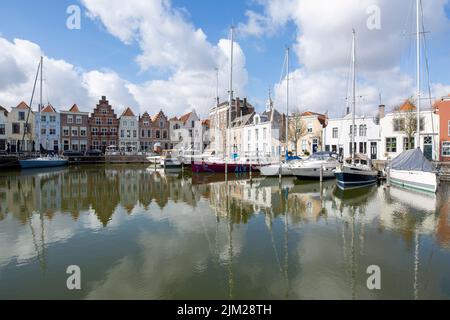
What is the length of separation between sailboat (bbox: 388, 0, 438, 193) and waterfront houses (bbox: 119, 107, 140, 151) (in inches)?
2249

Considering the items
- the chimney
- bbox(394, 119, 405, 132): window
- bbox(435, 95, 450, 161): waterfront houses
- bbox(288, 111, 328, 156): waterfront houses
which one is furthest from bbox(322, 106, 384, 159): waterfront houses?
bbox(435, 95, 450, 161): waterfront houses

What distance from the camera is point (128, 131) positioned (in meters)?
68.5

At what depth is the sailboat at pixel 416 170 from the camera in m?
20.0

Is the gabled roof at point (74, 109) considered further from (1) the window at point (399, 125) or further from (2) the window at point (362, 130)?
(1) the window at point (399, 125)

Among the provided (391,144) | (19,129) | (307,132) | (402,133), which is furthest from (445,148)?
(19,129)

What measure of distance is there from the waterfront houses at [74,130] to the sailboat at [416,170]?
2379 inches

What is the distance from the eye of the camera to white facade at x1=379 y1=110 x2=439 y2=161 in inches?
1357

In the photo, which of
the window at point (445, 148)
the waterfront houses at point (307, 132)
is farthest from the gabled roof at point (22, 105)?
the window at point (445, 148)

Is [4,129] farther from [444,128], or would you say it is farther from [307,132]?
[444,128]

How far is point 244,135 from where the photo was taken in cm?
5678

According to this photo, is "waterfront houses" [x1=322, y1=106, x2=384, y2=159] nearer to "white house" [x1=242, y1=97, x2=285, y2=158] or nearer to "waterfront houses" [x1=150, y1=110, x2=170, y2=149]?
"white house" [x1=242, y1=97, x2=285, y2=158]
